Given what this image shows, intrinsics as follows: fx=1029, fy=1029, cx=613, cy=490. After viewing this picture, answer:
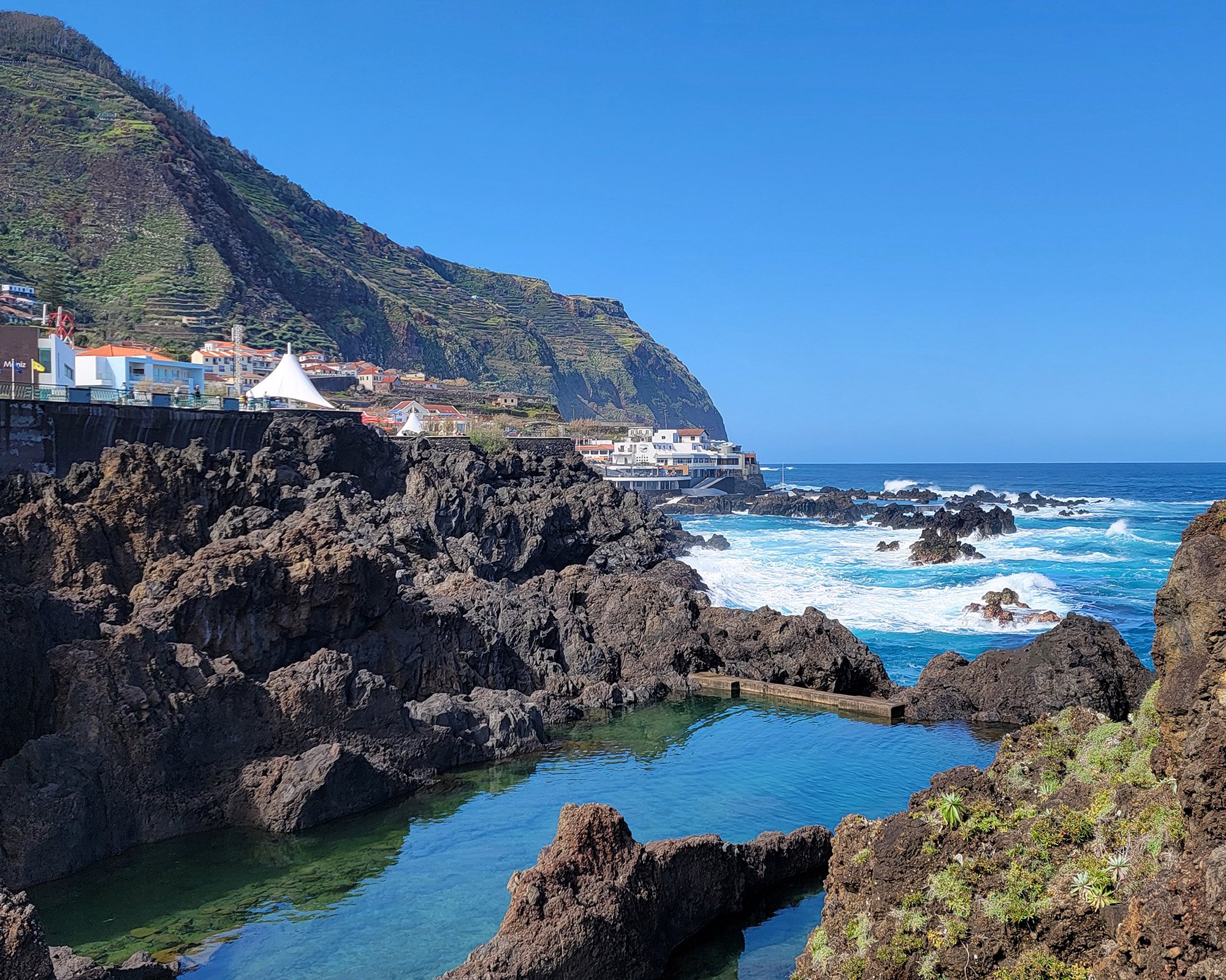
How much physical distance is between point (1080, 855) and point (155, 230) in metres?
97.9

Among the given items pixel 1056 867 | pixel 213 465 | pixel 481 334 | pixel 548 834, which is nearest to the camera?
pixel 1056 867

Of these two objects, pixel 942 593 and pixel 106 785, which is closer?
pixel 106 785

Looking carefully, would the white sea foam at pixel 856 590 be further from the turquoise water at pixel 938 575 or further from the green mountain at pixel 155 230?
the green mountain at pixel 155 230

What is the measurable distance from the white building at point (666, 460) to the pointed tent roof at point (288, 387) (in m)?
44.7

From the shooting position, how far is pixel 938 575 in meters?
46.2

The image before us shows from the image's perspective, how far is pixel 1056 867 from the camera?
321 inches

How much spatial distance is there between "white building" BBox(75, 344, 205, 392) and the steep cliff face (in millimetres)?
39522

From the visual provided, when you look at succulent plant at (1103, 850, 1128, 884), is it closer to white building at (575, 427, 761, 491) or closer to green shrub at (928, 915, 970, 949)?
green shrub at (928, 915, 970, 949)

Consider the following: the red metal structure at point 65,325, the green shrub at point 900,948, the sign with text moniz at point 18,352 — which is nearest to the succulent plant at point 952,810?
the green shrub at point 900,948

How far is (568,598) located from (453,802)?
1001 cm

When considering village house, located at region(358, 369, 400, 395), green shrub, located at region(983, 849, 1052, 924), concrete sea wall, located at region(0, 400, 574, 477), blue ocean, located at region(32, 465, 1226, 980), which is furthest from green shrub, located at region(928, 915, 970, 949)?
village house, located at region(358, 369, 400, 395)

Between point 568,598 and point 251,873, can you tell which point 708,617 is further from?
point 251,873

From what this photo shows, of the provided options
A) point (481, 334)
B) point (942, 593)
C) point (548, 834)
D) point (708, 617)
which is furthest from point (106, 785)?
point (481, 334)

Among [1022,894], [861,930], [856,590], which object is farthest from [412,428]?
[1022,894]
